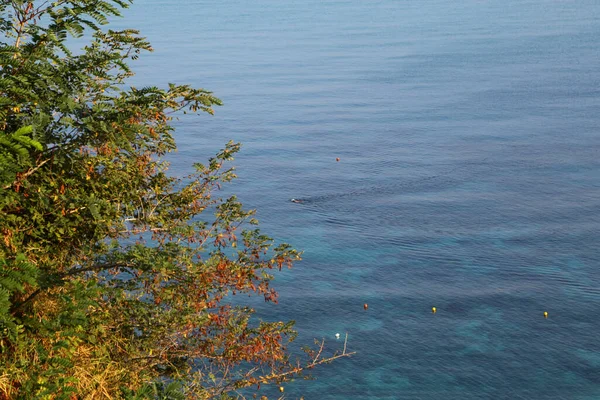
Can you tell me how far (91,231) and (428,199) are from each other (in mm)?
43484

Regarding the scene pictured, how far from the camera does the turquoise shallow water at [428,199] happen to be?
3547 cm

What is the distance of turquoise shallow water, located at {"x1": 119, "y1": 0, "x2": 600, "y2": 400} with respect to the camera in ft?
116

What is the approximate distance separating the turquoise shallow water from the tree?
49.6 ft

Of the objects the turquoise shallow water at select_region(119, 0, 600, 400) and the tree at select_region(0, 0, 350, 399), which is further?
the turquoise shallow water at select_region(119, 0, 600, 400)

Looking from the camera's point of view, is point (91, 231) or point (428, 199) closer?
point (91, 231)

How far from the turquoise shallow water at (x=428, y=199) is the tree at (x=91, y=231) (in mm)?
15110

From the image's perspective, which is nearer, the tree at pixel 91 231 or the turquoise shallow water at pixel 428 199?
the tree at pixel 91 231

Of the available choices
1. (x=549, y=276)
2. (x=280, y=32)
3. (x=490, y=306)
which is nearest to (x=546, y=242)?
(x=549, y=276)

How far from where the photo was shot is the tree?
15.6m

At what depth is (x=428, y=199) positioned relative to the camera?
195ft

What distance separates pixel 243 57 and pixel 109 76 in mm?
116254

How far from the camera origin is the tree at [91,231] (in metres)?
15.6

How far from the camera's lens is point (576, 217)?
5381 cm

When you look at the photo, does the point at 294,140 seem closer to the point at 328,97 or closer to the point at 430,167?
the point at 430,167
